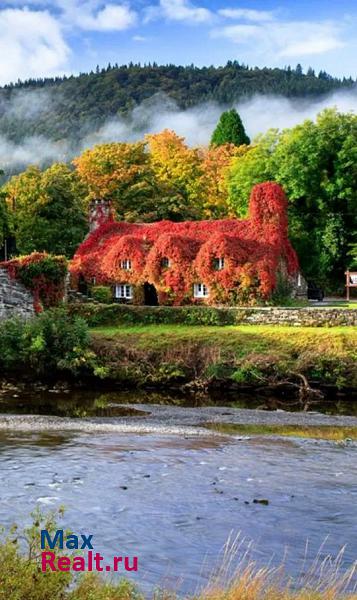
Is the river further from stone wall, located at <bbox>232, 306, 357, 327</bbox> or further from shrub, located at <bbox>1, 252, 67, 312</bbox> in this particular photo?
shrub, located at <bbox>1, 252, 67, 312</bbox>

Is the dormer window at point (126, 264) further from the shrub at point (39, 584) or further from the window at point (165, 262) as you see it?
the shrub at point (39, 584)

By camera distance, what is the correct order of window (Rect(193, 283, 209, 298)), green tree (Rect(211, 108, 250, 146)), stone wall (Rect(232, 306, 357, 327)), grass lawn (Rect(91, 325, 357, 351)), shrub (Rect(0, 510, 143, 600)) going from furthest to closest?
green tree (Rect(211, 108, 250, 146)) → window (Rect(193, 283, 209, 298)) → stone wall (Rect(232, 306, 357, 327)) → grass lawn (Rect(91, 325, 357, 351)) → shrub (Rect(0, 510, 143, 600))

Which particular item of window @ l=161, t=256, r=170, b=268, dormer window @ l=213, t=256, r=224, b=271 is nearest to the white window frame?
window @ l=161, t=256, r=170, b=268

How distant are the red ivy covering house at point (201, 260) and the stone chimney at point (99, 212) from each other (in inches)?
116

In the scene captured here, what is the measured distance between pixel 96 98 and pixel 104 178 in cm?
13674

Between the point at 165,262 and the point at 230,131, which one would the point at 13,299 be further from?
the point at 230,131

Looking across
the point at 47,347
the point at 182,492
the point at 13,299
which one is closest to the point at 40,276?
the point at 13,299

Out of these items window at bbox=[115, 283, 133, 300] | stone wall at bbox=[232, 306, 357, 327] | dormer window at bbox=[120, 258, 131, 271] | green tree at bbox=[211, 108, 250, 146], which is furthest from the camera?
green tree at bbox=[211, 108, 250, 146]

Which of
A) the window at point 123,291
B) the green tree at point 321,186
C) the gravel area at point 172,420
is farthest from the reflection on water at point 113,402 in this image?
the green tree at point 321,186

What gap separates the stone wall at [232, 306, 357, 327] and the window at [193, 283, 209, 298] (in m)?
7.63

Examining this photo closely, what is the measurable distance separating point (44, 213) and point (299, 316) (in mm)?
31689

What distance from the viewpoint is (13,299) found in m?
38.4

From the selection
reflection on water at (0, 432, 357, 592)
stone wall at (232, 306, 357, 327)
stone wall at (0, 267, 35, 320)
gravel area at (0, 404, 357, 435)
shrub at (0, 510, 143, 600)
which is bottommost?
reflection on water at (0, 432, 357, 592)

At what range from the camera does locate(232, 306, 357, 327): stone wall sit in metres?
36.8
